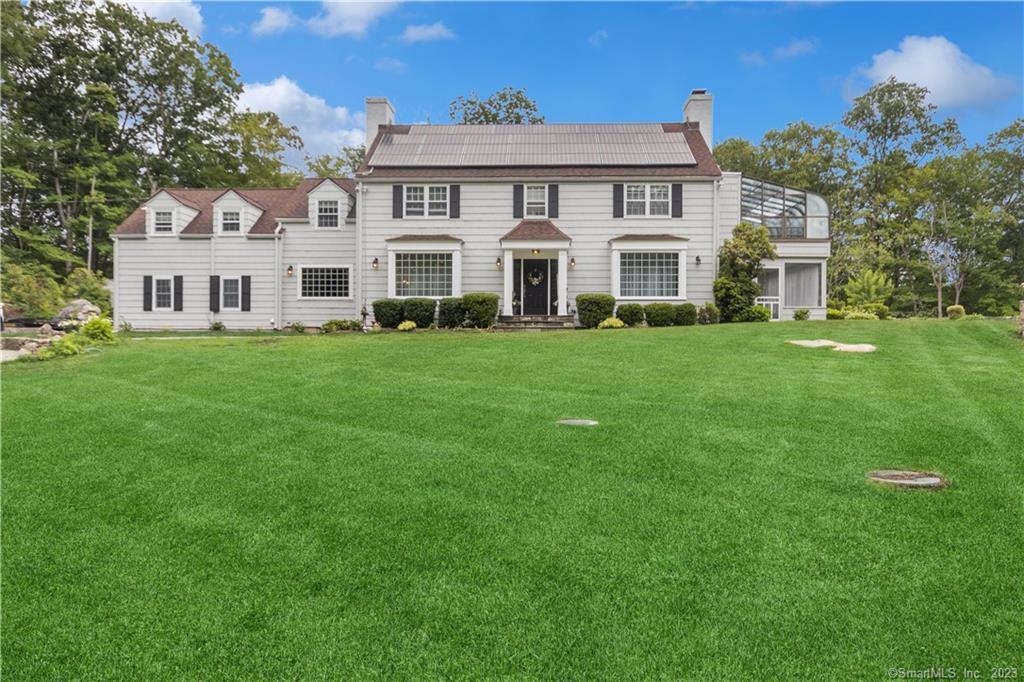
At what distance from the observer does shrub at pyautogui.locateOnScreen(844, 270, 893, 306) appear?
28.5m

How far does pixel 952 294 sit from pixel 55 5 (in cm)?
5159

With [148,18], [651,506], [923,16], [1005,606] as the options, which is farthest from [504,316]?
[148,18]

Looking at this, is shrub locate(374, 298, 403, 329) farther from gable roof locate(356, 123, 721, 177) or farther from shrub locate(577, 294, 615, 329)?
shrub locate(577, 294, 615, 329)

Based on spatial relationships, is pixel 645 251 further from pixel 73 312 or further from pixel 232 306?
pixel 73 312

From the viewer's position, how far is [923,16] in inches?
577

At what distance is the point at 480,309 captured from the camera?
19.3 metres

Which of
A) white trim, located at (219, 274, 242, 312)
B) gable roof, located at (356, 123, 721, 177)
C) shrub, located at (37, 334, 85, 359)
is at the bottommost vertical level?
shrub, located at (37, 334, 85, 359)

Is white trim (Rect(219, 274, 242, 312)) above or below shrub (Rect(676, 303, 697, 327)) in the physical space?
above

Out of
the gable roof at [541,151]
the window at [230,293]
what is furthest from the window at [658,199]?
the window at [230,293]

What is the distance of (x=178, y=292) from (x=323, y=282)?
5.63 meters

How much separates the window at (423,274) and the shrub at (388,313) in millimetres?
1280

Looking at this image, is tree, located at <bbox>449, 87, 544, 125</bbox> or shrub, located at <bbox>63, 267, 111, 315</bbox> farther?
tree, located at <bbox>449, 87, 544, 125</bbox>

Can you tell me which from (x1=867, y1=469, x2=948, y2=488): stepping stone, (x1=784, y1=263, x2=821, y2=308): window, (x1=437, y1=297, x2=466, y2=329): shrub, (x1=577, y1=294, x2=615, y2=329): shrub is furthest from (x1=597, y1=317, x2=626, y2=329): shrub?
(x1=867, y1=469, x2=948, y2=488): stepping stone

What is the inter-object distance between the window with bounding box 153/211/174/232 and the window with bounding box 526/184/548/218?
1371 cm
